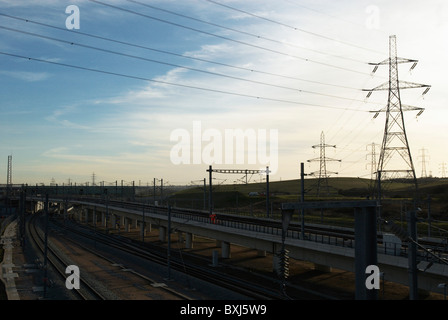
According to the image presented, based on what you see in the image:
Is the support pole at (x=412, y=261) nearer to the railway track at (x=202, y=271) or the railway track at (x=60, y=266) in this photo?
the railway track at (x=202, y=271)

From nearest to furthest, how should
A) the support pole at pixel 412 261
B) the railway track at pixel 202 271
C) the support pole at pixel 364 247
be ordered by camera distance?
the support pole at pixel 364 247
the support pole at pixel 412 261
the railway track at pixel 202 271

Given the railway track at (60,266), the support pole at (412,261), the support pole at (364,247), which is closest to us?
the support pole at (364,247)

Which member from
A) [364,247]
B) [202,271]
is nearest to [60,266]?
[202,271]

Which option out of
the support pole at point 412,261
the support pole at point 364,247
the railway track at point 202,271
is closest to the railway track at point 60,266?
the railway track at point 202,271

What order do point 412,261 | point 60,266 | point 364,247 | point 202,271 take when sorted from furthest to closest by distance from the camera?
point 60,266, point 202,271, point 412,261, point 364,247

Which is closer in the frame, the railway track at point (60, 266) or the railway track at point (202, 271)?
the railway track at point (60, 266)

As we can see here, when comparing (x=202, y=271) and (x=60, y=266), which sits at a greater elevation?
(x=60, y=266)

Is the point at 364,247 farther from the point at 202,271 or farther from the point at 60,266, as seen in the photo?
the point at 60,266

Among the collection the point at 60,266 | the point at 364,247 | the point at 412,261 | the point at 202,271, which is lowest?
the point at 202,271
